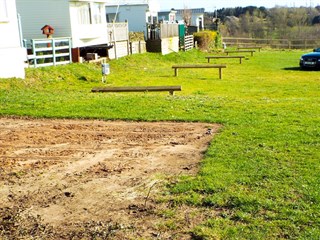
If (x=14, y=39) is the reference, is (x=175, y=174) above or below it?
below

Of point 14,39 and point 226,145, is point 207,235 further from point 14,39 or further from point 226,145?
point 14,39

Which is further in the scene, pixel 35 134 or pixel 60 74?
pixel 60 74

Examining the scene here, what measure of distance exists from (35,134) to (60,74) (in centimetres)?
1122

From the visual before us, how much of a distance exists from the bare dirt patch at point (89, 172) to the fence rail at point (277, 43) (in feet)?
145

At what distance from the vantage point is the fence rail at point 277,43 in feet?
160

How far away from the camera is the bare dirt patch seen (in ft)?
14.3

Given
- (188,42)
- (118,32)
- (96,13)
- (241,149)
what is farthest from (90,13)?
(241,149)

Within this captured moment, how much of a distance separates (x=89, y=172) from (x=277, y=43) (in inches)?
1922

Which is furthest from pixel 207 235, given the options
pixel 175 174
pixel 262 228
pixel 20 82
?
pixel 20 82

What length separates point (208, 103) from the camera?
10.7m

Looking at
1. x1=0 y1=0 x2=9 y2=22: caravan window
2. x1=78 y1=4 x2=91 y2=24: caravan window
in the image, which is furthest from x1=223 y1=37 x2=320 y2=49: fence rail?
x1=0 y1=0 x2=9 y2=22: caravan window

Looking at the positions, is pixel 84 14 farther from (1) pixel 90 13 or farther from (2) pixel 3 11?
(2) pixel 3 11

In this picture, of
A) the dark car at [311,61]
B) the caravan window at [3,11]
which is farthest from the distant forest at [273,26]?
the caravan window at [3,11]

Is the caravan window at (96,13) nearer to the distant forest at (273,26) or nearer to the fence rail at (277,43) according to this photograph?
the fence rail at (277,43)
